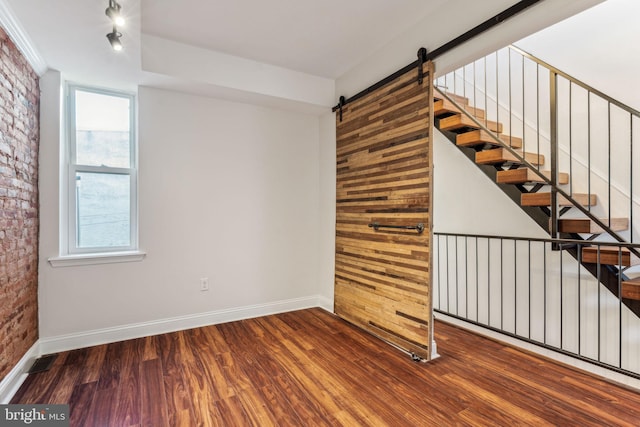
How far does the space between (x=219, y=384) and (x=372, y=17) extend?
2.89m

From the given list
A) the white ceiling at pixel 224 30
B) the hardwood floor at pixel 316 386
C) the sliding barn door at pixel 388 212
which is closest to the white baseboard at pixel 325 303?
the sliding barn door at pixel 388 212

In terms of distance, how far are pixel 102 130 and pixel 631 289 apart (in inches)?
175

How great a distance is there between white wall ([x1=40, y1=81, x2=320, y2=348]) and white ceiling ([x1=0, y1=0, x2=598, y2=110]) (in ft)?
1.29

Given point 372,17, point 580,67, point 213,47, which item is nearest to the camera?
point 372,17

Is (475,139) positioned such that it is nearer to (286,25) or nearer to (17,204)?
(286,25)

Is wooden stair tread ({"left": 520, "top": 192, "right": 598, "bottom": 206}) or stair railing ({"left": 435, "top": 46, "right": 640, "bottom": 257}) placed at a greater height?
stair railing ({"left": 435, "top": 46, "right": 640, "bottom": 257})

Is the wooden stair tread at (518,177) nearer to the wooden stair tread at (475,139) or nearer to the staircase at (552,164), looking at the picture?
the staircase at (552,164)

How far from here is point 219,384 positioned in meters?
2.13

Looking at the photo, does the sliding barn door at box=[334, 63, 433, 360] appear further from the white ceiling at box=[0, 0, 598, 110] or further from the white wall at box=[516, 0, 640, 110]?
the white wall at box=[516, 0, 640, 110]

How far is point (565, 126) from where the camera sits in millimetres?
3213

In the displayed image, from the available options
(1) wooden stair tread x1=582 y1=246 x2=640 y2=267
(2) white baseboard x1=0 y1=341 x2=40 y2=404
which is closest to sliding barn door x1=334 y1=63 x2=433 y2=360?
(1) wooden stair tread x1=582 y1=246 x2=640 y2=267

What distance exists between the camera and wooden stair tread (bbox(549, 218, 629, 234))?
257 cm

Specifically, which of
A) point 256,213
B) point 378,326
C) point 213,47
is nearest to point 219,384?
point 378,326

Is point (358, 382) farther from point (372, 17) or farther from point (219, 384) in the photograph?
point (372, 17)
